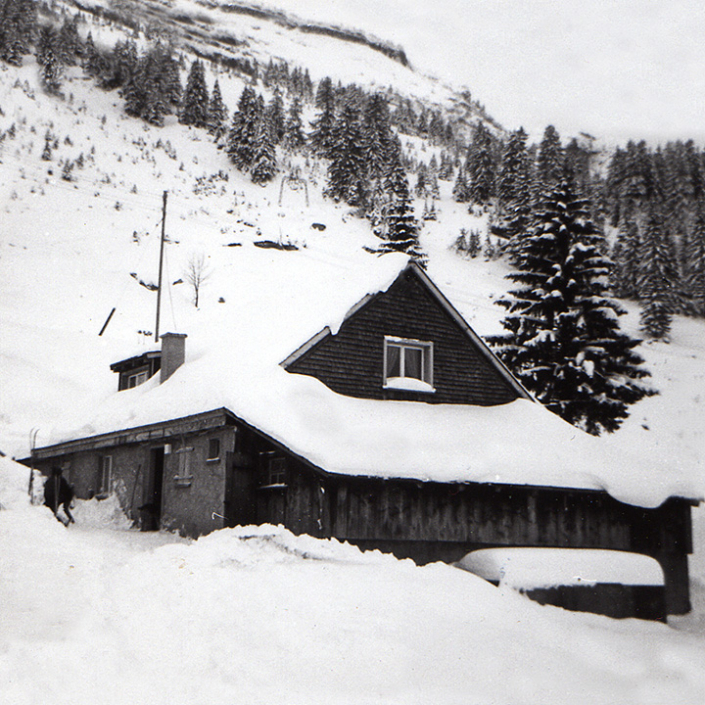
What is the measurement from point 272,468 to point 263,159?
57709 mm

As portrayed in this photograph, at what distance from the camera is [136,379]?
876 inches

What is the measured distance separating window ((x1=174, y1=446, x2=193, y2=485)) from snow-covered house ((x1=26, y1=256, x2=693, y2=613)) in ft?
0.17

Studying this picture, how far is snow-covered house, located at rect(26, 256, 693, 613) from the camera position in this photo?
15.0 meters

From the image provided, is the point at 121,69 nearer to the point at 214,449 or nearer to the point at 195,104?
the point at 195,104

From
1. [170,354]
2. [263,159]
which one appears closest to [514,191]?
[263,159]

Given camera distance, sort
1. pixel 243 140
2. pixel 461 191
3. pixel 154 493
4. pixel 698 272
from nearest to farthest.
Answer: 1. pixel 154 493
2. pixel 698 272
3. pixel 243 140
4. pixel 461 191

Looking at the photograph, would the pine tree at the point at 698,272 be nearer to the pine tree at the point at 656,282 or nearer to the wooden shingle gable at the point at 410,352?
the pine tree at the point at 656,282

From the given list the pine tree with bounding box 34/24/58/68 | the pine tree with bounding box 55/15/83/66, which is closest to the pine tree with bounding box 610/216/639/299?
the pine tree with bounding box 34/24/58/68

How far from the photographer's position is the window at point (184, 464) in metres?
17.1

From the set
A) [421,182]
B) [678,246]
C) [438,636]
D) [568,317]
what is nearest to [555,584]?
[438,636]

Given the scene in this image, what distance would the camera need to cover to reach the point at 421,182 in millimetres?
80000

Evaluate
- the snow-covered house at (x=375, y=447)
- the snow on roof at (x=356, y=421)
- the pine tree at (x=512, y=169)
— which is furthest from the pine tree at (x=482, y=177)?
the snow-covered house at (x=375, y=447)

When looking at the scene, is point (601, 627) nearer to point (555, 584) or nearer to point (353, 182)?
point (555, 584)

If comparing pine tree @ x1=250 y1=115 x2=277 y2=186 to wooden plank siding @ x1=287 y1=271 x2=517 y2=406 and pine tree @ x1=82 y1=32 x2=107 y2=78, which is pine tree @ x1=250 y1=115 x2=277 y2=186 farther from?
wooden plank siding @ x1=287 y1=271 x2=517 y2=406
